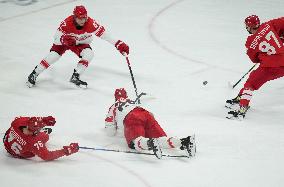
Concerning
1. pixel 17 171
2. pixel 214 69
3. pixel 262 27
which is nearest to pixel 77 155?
pixel 17 171

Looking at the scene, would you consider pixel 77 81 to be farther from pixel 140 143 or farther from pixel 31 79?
pixel 140 143

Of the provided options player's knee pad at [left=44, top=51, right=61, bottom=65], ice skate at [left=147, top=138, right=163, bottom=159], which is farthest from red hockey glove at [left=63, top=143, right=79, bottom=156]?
player's knee pad at [left=44, top=51, right=61, bottom=65]

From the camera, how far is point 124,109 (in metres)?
4.72

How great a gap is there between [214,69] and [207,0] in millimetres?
2964

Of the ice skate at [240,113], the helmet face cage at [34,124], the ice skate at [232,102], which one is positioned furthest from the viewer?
the ice skate at [232,102]

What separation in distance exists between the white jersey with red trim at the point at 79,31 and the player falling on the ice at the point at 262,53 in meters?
1.62

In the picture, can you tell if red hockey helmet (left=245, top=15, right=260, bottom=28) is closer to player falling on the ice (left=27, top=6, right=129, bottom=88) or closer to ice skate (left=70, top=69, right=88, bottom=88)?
player falling on the ice (left=27, top=6, right=129, bottom=88)

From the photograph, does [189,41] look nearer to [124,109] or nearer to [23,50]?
[23,50]

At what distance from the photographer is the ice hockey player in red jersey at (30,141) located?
4215 mm

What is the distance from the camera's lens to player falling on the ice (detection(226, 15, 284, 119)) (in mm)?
5285

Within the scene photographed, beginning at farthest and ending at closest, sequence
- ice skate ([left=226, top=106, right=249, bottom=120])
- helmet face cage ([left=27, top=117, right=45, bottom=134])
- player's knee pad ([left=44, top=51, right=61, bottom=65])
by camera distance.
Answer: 1. player's knee pad ([left=44, top=51, right=61, bottom=65])
2. ice skate ([left=226, top=106, right=249, bottom=120])
3. helmet face cage ([left=27, top=117, right=45, bottom=134])

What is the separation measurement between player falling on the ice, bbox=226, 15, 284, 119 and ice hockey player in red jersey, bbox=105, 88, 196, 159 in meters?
1.03

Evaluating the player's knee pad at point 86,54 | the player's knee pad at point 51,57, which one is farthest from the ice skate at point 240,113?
the player's knee pad at point 51,57

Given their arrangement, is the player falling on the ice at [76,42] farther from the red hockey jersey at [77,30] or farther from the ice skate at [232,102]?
the ice skate at [232,102]
